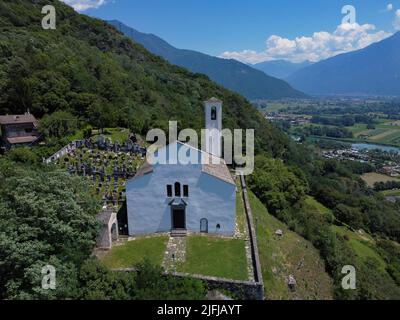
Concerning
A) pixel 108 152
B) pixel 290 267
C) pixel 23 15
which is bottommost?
pixel 290 267

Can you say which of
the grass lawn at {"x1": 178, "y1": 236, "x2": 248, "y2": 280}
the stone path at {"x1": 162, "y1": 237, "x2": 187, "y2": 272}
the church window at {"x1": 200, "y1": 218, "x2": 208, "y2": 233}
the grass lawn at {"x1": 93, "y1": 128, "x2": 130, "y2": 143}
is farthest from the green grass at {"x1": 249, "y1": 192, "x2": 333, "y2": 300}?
the grass lawn at {"x1": 93, "y1": 128, "x2": 130, "y2": 143}

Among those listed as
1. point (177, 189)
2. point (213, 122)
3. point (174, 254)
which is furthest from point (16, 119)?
point (174, 254)

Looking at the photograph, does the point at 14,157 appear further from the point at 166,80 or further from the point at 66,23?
the point at 66,23

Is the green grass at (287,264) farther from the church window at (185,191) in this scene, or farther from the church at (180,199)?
the church window at (185,191)

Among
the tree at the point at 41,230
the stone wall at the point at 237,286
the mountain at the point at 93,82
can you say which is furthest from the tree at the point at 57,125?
the stone wall at the point at 237,286

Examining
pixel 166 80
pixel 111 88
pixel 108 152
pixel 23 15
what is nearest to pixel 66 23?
pixel 23 15
